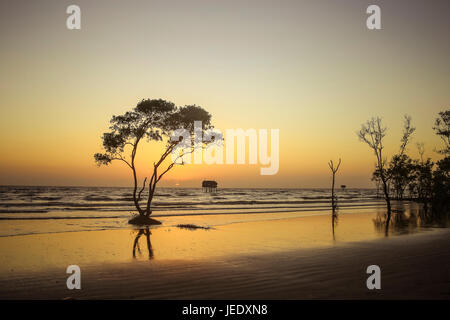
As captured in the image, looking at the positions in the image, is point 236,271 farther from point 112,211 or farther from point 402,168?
point 402,168

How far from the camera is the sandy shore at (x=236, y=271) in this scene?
892cm

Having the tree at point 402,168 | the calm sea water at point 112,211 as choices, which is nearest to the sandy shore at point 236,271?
the calm sea water at point 112,211

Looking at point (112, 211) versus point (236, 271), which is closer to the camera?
point (236, 271)

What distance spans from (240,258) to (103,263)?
5518 mm

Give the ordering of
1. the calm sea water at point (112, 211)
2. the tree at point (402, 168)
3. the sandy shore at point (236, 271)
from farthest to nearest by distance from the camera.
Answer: the tree at point (402, 168) < the calm sea water at point (112, 211) < the sandy shore at point (236, 271)

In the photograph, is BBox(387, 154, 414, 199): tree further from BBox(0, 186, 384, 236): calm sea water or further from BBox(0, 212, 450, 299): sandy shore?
BBox(0, 212, 450, 299): sandy shore

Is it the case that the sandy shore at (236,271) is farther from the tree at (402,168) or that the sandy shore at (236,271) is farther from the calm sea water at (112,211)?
the tree at (402,168)

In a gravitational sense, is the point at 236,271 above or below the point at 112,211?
above

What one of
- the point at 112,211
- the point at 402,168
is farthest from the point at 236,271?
the point at 402,168

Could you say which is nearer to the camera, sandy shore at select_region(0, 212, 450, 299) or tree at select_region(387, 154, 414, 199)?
sandy shore at select_region(0, 212, 450, 299)

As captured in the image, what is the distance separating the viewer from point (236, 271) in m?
11.5

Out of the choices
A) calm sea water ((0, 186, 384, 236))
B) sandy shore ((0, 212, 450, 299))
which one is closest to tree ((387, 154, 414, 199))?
calm sea water ((0, 186, 384, 236))

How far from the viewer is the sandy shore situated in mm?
8922
